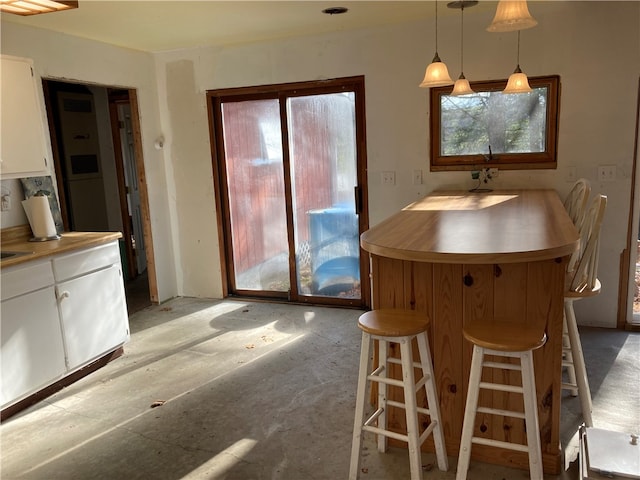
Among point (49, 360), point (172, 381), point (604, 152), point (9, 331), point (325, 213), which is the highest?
point (604, 152)

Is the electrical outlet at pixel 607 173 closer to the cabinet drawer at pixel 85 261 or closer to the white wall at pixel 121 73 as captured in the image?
the cabinet drawer at pixel 85 261

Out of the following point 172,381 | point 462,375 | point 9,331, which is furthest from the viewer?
point 172,381

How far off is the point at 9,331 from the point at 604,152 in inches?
161

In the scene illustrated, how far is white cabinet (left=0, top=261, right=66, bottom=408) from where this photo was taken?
274cm

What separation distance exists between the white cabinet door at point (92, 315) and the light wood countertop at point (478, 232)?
2024 mm

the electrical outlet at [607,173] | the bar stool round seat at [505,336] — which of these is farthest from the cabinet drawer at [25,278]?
the electrical outlet at [607,173]

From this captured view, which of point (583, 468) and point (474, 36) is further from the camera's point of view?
point (474, 36)

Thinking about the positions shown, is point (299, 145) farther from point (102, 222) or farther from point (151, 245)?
point (102, 222)

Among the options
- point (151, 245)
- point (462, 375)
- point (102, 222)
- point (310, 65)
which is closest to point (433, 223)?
point (462, 375)

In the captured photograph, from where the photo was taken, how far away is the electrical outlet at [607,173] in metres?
3.65

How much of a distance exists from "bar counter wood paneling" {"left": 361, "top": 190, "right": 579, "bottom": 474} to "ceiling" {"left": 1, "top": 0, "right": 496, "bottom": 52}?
1.87 meters

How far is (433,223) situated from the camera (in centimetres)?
253

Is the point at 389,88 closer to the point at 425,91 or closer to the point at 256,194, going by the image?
the point at 425,91

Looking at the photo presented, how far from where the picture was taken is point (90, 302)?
334cm
